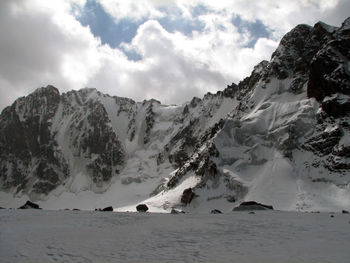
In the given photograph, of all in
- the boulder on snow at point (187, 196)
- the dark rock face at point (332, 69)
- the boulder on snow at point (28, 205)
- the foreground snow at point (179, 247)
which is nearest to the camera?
the foreground snow at point (179, 247)

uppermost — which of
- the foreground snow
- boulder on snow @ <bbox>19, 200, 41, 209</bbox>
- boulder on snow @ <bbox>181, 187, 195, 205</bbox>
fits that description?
boulder on snow @ <bbox>181, 187, 195, 205</bbox>

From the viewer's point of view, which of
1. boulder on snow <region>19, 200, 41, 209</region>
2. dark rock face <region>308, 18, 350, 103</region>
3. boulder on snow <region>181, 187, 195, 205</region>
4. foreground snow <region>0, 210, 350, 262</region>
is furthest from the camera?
dark rock face <region>308, 18, 350, 103</region>

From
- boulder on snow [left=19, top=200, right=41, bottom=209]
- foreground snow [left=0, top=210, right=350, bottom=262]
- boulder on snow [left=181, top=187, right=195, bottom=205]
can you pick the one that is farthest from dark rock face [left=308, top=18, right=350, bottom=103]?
boulder on snow [left=19, top=200, right=41, bottom=209]

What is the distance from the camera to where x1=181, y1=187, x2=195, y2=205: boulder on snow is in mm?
118606

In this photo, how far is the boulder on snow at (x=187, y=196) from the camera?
4670 inches

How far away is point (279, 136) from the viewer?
4855 inches

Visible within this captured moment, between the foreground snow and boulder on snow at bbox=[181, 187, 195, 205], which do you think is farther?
boulder on snow at bbox=[181, 187, 195, 205]

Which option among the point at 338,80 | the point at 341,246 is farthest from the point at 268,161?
the point at 341,246

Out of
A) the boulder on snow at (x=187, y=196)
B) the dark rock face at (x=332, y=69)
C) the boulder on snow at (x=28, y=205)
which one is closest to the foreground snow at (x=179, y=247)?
the boulder on snow at (x=187, y=196)

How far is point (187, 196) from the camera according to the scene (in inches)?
4729

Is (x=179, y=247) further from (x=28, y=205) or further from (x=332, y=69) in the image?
(x=332, y=69)

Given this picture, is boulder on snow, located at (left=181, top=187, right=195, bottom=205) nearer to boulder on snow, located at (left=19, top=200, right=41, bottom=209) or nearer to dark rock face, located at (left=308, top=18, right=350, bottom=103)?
boulder on snow, located at (left=19, top=200, right=41, bottom=209)

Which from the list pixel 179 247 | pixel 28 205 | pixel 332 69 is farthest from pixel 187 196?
pixel 179 247

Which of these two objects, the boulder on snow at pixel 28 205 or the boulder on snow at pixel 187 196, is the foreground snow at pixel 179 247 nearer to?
the boulder on snow at pixel 187 196
